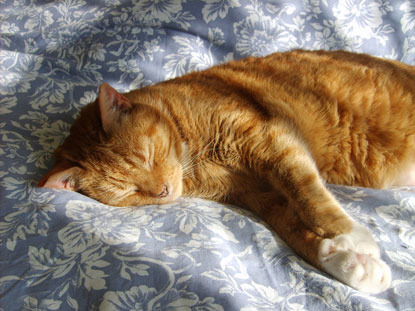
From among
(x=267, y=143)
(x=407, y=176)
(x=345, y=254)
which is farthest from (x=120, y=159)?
(x=407, y=176)

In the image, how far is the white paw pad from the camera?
1.31 metres

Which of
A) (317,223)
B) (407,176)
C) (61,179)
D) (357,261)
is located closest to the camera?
(357,261)

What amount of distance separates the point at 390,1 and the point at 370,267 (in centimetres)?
216

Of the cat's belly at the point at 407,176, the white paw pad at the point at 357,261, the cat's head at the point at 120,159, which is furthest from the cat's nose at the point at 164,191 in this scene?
the cat's belly at the point at 407,176

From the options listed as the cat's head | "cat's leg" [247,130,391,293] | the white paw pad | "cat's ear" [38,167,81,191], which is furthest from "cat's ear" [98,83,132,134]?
the white paw pad

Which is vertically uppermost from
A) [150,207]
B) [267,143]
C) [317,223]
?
[267,143]

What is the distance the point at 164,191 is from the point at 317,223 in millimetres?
666

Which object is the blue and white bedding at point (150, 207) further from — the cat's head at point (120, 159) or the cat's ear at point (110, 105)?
the cat's ear at point (110, 105)

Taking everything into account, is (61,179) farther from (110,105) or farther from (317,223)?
(317,223)

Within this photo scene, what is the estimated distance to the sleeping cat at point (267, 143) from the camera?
64.0 inches

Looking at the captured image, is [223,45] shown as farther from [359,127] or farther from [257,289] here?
[257,289]

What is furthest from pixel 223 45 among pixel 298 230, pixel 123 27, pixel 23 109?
pixel 298 230

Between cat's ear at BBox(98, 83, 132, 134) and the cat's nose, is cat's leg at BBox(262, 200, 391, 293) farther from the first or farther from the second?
cat's ear at BBox(98, 83, 132, 134)

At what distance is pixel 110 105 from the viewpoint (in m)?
1.70
